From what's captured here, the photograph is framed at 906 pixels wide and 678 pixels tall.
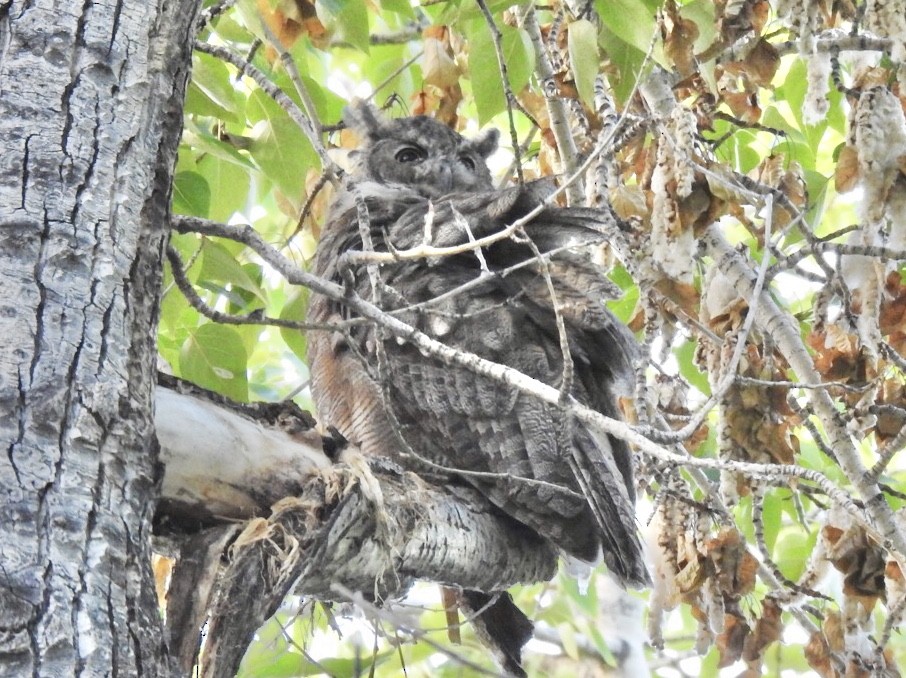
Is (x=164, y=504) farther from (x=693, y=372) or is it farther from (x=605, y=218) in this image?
(x=693, y=372)

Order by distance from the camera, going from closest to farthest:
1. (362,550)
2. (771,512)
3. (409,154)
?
(362,550), (771,512), (409,154)

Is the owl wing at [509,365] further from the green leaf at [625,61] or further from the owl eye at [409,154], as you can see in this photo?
the owl eye at [409,154]

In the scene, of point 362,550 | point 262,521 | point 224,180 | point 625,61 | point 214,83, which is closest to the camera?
point 262,521

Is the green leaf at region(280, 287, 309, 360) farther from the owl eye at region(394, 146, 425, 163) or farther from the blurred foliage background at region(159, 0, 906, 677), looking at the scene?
the owl eye at region(394, 146, 425, 163)

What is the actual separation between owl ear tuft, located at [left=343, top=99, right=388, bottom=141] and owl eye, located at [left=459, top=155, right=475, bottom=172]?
0.33 m

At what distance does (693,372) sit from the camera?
3029 millimetres

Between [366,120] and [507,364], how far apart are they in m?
1.92

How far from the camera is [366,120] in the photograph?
4195 mm

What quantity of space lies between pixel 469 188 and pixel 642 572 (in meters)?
1.95

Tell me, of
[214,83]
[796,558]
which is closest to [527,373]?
[214,83]

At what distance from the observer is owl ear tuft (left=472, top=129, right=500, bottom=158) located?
4211 mm

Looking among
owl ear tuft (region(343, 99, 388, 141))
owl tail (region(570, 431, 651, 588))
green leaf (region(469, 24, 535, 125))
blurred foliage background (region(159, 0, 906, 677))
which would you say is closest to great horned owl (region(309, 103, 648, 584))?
owl tail (region(570, 431, 651, 588))

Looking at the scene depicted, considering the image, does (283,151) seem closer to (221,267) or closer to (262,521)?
(221,267)

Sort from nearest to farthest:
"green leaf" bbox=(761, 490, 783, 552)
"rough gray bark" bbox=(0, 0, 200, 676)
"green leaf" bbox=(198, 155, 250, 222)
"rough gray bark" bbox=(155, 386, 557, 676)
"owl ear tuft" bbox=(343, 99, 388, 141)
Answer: "rough gray bark" bbox=(0, 0, 200, 676) → "rough gray bark" bbox=(155, 386, 557, 676) → "green leaf" bbox=(198, 155, 250, 222) → "green leaf" bbox=(761, 490, 783, 552) → "owl ear tuft" bbox=(343, 99, 388, 141)
